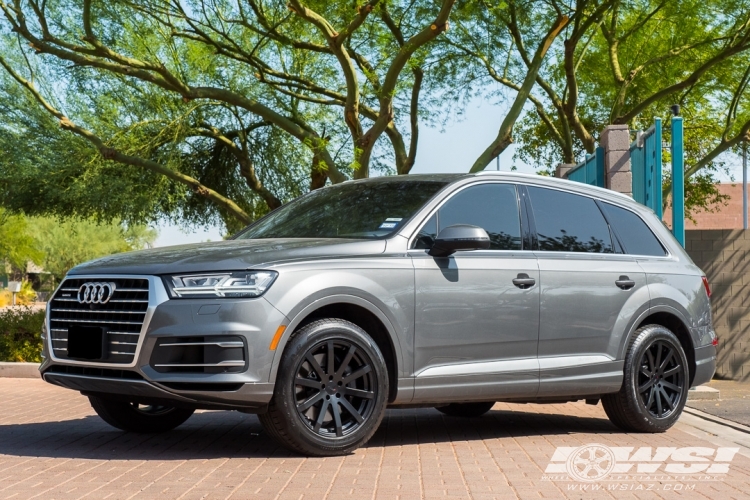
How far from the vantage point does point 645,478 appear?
6.58 metres

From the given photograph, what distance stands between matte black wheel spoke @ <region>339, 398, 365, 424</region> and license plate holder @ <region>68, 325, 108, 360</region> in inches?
59.1

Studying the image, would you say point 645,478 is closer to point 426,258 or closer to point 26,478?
point 426,258

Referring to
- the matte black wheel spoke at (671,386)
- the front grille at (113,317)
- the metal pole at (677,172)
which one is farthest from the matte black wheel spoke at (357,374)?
the metal pole at (677,172)

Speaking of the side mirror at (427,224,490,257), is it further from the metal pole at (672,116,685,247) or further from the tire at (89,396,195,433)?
the metal pole at (672,116,685,247)

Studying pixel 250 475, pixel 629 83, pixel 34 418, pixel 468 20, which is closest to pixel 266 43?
pixel 468 20

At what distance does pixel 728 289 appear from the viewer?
15.8m

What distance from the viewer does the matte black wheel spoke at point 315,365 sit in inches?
271

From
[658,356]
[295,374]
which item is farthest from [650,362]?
[295,374]

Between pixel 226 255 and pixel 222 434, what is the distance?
203 cm

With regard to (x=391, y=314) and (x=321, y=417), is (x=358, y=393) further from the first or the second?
(x=391, y=314)

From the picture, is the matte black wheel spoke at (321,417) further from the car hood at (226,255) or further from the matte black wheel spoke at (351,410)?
the car hood at (226,255)

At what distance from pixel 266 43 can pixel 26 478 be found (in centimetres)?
1607

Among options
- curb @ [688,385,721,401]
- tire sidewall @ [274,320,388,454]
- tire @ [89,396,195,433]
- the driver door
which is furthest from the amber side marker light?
curb @ [688,385,721,401]

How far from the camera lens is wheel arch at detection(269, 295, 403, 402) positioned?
6.87 metres
